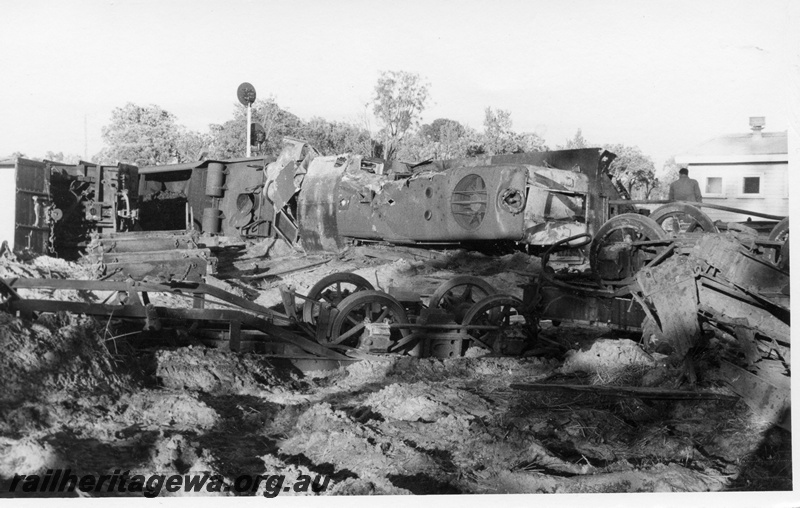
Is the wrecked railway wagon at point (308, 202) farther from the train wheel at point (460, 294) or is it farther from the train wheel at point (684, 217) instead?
the train wheel at point (460, 294)

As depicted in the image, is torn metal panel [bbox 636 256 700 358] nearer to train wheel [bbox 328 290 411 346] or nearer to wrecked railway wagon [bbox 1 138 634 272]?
train wheel [bbox 328 290 411 346]

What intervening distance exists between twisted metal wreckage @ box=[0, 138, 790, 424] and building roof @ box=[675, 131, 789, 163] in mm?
10206

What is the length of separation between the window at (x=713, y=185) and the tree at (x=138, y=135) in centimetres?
1630

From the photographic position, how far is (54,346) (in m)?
5.57

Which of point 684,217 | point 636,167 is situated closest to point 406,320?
point 684,217

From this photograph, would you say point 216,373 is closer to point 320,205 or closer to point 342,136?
point 320,205

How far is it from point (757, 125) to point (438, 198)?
12515 mm

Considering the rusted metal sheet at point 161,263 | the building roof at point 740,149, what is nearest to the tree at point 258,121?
the building roof at point 740,149

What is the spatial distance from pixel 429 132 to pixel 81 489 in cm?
2768

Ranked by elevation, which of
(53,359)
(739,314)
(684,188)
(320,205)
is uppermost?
(684,188)

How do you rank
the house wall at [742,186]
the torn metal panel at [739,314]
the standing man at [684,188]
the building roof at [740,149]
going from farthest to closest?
1. the building roof at [740,149]
2. the house wall at [742,186]
3. the standing man at [684,188]
4. the torn metal panel at [739,314]

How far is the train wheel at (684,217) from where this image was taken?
29.6ft

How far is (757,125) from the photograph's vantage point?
20672 mm

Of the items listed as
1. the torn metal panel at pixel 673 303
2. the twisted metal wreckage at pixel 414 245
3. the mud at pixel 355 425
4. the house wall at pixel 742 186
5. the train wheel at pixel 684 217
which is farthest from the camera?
the house wall at pixel 742 186
